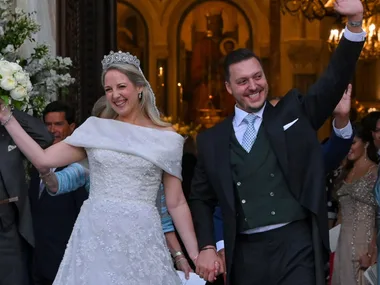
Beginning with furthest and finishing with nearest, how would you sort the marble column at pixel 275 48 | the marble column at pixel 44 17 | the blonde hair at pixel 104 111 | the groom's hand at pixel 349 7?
the marble column at pixel 275 48, the marble column at pixel 44 17, the blonde hair at pixel 104 111, the groom's hand at pixel 349 7

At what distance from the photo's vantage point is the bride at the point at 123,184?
18.0 feet

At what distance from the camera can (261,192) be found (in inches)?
205

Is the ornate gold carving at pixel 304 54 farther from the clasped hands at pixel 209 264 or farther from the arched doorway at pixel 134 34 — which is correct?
the clasped hands at pixel 209 264

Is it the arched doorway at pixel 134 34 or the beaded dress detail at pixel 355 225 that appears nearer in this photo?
the beaded dress detail at pixel 355 225

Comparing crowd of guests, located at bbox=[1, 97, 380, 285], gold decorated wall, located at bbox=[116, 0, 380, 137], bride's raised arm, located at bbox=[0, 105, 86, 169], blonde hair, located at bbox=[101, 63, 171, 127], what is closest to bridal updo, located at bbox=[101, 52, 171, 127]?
blonde hair, located at bbox=[101, 63, 171, 127]

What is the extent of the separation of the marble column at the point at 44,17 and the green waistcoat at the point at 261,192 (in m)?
3.05

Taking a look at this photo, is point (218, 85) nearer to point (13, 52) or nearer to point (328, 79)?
point (13, 52)

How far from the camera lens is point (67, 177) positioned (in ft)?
19.4

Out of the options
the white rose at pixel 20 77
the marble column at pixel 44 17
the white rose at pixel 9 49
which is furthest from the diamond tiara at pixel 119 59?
the marble column at pixel 44 17

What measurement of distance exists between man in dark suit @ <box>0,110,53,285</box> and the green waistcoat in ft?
4.58

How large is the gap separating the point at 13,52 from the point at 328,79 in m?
2.41

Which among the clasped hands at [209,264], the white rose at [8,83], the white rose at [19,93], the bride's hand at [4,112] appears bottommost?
the clasped hands at [209,264]

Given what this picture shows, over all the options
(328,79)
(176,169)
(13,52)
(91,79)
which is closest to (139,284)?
(176,169)

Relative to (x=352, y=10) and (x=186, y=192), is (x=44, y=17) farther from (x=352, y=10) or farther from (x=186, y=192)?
(x=352, y=10)
